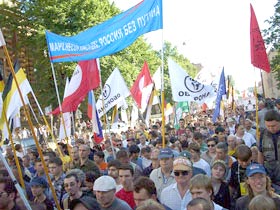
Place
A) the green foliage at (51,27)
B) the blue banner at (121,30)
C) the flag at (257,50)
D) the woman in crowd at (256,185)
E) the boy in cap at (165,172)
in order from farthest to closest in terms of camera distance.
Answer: the green foliage at (51,27)
the flag at (257,50)
the blue banner at (121,30)
the boy in cap at (165,172)
the woman in crowd at (256,185)

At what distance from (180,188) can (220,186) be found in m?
0.74

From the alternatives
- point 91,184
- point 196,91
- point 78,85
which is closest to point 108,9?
point 196,91

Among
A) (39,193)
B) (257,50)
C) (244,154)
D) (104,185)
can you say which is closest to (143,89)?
(257,50)

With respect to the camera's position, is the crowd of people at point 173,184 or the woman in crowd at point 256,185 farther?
the woman in crowd at point 256,185

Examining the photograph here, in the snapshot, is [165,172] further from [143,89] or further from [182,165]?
[143,89]

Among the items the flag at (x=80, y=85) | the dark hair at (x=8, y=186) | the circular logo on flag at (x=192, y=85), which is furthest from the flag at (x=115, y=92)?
the dark hair at (x=8, y=186)

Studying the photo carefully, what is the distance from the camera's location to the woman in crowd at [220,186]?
532 cm

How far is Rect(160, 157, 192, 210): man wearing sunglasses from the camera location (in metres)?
4.86

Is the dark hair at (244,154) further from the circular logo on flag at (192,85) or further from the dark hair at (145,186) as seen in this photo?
the circular logo on flag at (192,85)

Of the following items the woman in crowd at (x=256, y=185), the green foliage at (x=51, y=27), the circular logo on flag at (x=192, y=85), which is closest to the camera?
the woman in crowd at (x=256, y=185)

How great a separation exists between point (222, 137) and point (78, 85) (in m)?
3.23

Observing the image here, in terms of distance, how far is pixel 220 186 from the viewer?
5.45 meters

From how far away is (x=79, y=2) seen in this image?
3241 centimetres

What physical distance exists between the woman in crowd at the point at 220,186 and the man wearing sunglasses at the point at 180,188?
23.7 inches
